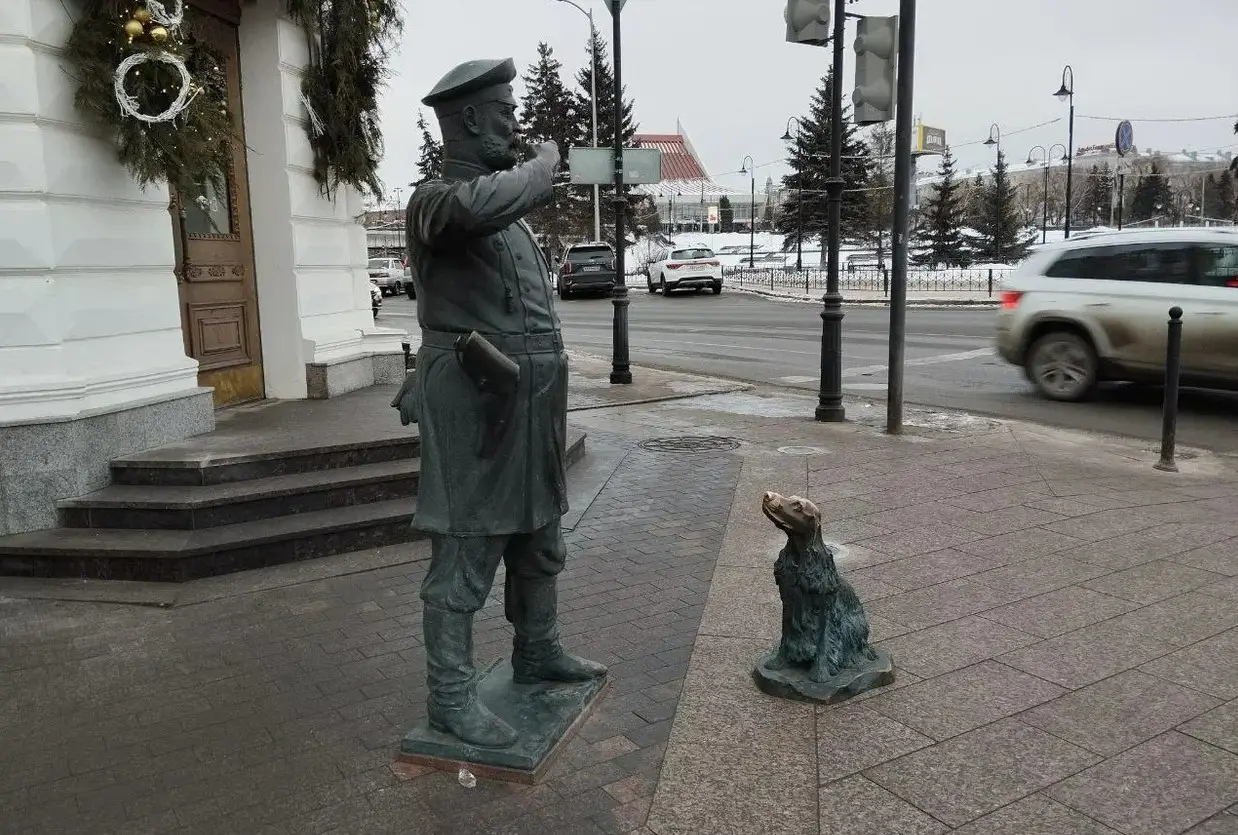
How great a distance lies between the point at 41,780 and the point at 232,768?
2.00 feet

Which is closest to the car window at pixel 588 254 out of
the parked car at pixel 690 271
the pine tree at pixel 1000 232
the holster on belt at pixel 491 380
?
the parked car at pixel 690 271

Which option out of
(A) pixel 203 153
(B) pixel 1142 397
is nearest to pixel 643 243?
(B) pixel 1142 397

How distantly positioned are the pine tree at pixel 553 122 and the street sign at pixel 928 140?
48774 mm

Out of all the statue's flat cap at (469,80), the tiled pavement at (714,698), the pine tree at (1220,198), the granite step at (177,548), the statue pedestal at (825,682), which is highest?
the pine tree at (1220,198)

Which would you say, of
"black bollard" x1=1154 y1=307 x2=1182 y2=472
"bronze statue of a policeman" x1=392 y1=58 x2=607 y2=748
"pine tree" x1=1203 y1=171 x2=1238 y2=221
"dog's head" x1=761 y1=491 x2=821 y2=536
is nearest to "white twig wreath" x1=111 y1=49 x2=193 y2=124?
"bronze statue of a policeman" x1=392 y1=58 x2=607 y2=748

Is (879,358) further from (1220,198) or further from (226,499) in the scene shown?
(1220,198)

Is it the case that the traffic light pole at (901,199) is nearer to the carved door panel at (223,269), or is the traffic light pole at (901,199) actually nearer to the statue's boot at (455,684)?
the carved door panel at (223,269)

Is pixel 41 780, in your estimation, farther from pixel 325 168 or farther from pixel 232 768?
pixel 325 168

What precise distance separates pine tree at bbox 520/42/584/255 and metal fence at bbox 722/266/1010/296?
15.3m

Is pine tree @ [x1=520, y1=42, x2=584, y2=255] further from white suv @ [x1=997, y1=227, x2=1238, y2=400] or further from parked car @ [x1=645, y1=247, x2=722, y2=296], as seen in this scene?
white suv @ [x1=997, y1=227, x2=1238, y2=400]

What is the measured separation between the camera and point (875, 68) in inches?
350

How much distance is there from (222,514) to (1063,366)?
353 inches

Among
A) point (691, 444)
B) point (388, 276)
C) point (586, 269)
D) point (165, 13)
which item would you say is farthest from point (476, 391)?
point (388, 276)

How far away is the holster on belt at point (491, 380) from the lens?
2.88 m
